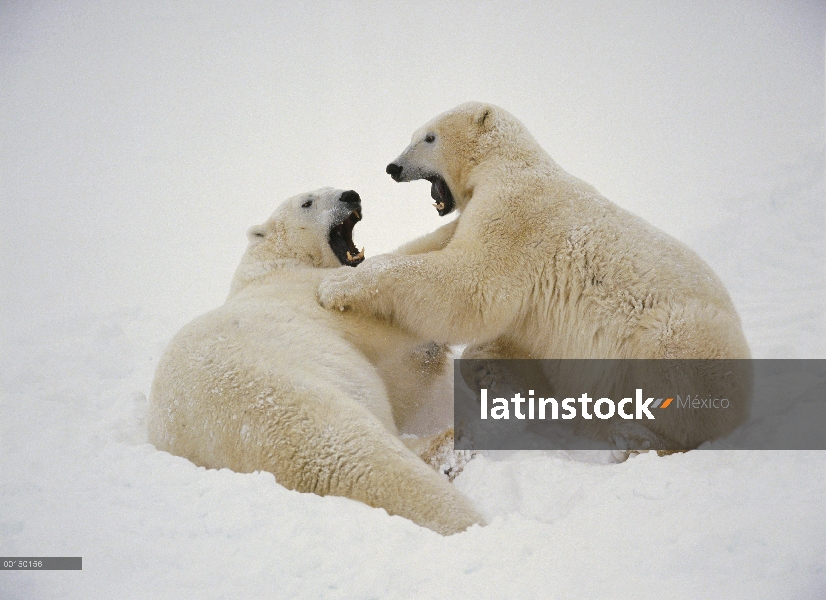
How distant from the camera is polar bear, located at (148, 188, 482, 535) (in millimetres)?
3102

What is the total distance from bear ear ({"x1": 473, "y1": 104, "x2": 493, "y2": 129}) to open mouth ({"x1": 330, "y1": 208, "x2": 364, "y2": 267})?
116 cm

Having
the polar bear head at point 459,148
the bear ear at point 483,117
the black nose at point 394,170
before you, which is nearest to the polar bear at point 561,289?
the polar bear head at point 459,148

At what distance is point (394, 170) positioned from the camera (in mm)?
5328

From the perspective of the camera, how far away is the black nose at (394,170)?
5.30 meters

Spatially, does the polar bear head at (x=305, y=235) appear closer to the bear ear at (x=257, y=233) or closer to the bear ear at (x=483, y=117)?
the bear ear at (x=257, y=233)

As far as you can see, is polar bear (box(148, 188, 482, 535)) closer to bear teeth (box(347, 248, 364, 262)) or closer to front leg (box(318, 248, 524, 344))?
front leg (box(318, 248, 524, 344))

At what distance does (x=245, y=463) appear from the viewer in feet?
10.9

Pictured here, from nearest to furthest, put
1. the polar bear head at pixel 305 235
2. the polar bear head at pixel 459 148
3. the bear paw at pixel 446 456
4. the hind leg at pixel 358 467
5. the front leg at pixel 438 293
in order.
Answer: the hind leg at pixel 358 467 → the bear paw at pixel 446 456 → the front leg at pixel 438 293 → the polar bear head at pixel 459 148 → the polar bear head at pixel 305 235

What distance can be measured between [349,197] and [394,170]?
41 cm


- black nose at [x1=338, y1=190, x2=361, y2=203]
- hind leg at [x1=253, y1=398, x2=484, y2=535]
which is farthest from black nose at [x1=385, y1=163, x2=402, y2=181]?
hind leg at [x1=253, y1=398, x2=484, y2=535]

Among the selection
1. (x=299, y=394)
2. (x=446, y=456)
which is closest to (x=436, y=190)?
(x=446, y=456)

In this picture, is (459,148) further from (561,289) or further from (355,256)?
(561,289)

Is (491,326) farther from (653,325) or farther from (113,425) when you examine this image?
(113,425)

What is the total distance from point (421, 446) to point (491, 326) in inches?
→ 33.7
